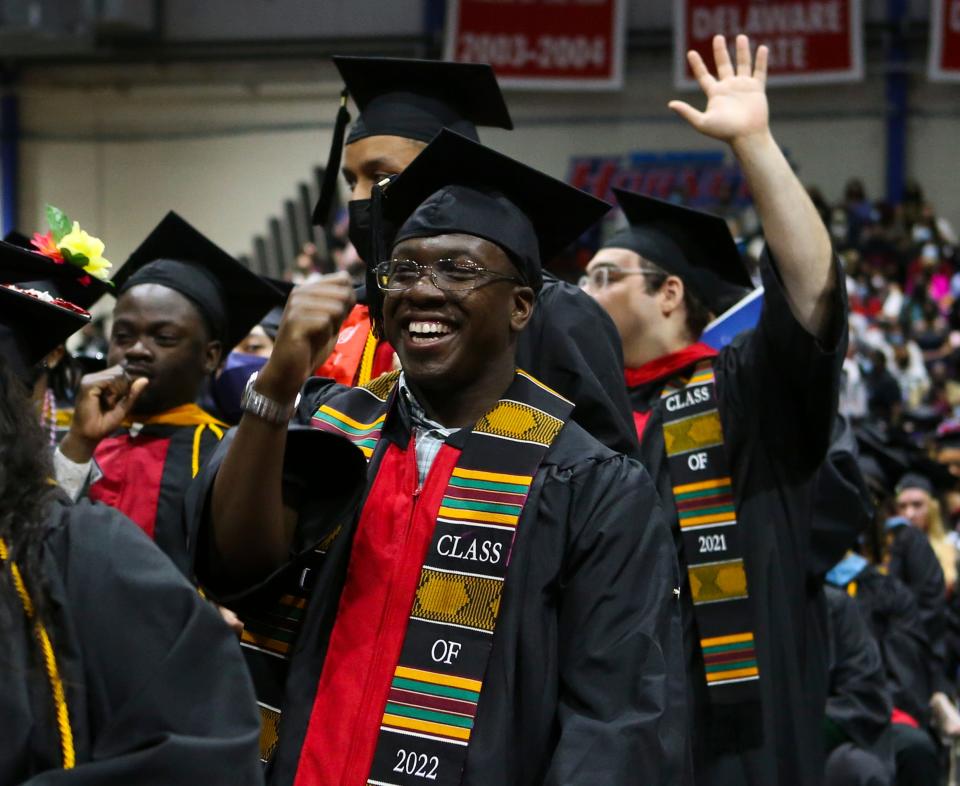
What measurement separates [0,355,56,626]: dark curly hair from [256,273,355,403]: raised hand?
46 centimetres

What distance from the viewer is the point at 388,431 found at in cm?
279

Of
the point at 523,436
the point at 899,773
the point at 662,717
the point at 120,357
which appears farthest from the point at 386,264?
the point at 899,773

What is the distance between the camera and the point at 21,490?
2031 mm

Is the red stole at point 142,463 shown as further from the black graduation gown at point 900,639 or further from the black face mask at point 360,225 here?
the black graduation gown at point 900,639

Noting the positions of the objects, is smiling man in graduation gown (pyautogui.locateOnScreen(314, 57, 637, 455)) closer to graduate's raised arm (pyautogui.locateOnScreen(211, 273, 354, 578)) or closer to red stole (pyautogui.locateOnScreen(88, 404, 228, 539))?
graduate's raised arm (pyautogui.locateOnScreen(211, 273, 354, 578))

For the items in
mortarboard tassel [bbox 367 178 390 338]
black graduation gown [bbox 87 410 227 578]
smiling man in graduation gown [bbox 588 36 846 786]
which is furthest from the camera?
black graduation gown [bbox 87 410 227 578]

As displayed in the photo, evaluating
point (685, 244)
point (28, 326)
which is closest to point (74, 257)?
point (28, 326)

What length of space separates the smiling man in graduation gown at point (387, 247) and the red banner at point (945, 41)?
1548 cm

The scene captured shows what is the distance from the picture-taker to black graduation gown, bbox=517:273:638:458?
319 centimetres

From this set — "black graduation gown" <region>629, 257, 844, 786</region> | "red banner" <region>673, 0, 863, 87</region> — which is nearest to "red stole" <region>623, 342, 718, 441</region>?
"black graduation gown" <region>629, 257, 844, 786</region>

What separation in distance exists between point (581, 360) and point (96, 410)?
1.35m

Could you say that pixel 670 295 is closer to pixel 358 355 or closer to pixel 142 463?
pixel 358 355

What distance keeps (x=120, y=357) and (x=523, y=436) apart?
187cm

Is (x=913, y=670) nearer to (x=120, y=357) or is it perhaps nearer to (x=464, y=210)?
(x=120, y=357)
